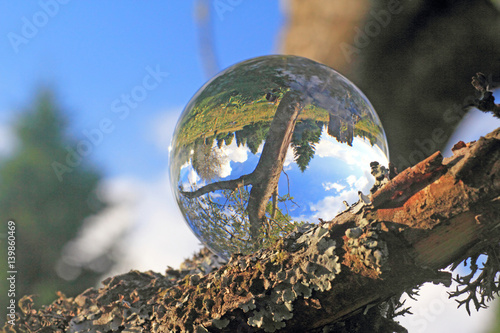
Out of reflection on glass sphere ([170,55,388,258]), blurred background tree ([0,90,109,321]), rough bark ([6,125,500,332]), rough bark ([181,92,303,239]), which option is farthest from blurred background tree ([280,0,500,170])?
blurred background tree ([0,90,109,321])

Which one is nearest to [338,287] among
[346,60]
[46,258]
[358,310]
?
[358,310]

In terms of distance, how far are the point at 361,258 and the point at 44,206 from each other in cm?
724

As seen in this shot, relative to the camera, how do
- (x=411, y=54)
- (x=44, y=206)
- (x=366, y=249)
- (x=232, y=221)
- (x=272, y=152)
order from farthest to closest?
(x=44, y=206), (x=411, y=54), (x=232, y=221), (x=272, y=152), (x=366, y=249)

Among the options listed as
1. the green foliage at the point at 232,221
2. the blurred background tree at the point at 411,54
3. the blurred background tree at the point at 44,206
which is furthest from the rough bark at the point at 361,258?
the blurred background tree at the point at 44,206

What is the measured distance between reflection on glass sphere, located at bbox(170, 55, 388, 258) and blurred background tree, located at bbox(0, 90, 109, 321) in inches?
225

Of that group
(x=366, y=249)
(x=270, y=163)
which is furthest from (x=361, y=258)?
(x=270, y=163)

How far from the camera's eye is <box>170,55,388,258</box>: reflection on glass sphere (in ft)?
5.16

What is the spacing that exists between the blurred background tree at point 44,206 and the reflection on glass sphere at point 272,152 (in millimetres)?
5727

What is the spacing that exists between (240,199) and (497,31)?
2.65m

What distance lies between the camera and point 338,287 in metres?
1.23

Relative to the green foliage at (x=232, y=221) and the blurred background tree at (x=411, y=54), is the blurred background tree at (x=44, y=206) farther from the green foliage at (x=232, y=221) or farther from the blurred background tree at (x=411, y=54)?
the green foliage at (x=232, y=221)

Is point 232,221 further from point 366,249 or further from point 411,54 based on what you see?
point 411,54

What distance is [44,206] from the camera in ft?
23.8

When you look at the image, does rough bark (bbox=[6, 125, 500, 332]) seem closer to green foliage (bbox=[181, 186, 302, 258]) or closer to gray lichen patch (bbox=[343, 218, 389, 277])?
gray lichen patch (bbox=[343, 218, 389, 277])
